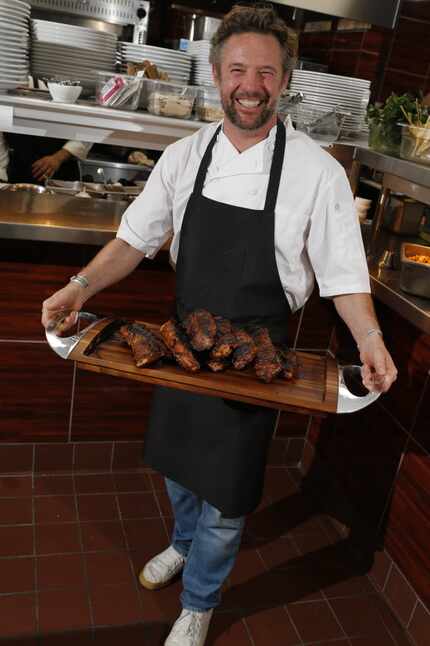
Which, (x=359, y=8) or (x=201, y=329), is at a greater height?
(x=359, y=8)

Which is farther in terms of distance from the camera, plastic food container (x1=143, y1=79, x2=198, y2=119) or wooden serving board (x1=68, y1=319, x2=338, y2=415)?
plastic food container (x1=143, y1=79, x2=198, y2=119)

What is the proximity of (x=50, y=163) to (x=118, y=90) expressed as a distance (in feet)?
3.91

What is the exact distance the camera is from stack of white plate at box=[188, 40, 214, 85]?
8.78 feet

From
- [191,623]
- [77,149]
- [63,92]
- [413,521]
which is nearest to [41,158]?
[77,149]

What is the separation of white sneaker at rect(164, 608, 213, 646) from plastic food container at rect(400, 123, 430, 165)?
6.03ft

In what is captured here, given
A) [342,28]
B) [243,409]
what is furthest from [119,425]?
[342,28]

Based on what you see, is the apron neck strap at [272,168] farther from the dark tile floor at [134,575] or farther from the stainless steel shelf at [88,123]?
the dark tile floor at [134,575]

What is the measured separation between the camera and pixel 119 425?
9.66ft

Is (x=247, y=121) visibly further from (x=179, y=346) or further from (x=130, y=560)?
(x=130, y=560)

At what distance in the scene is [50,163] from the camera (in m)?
3.31

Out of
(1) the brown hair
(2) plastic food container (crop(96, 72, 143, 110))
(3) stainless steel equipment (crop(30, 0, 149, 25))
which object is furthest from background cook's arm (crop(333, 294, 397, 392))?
(3) stainless steel equipment (crop(30, 0, 149, 25))

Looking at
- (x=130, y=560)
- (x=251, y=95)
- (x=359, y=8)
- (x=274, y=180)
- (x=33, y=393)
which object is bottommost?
(x=130, y=560)

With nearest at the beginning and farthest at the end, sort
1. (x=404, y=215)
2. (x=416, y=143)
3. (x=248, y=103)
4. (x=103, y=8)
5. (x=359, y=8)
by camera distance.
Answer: (x=248, y=103)
(x=359, y=8)
(x=416, y=143)
(x=404, y=215)
(x=103, y=8)

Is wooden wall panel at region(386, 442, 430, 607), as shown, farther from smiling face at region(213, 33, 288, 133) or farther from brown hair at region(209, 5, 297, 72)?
brown hair at region(209, 5, 297, 72)
